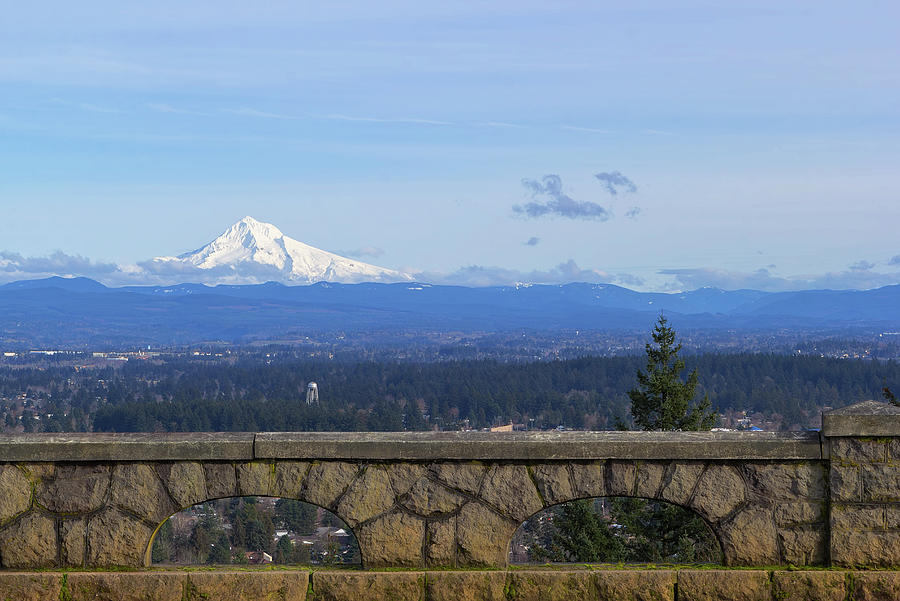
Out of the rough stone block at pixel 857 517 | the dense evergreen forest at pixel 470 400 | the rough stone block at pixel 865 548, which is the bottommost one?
the dense evergreen forest at pixel 470 400

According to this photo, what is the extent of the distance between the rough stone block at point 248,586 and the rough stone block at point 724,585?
2118 millimetres

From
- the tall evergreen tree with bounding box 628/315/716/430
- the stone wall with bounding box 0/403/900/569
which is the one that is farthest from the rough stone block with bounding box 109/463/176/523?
the tall evergreen tree with bounding box 628/315/716/430

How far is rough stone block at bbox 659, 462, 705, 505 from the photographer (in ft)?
22.5

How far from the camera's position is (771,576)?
6816 mm

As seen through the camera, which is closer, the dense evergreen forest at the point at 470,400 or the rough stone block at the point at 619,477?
the rough stone block at the point at 619,477

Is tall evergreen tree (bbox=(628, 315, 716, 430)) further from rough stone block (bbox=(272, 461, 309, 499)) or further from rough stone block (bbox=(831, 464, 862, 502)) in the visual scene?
rough stone block (bbox=(272, 461, 309, 499))

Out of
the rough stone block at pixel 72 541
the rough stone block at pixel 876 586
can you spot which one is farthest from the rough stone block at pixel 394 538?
the rough stone block at pixel 876 586

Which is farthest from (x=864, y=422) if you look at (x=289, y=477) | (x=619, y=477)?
(x=289, y=477)

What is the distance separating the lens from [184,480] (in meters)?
6.91

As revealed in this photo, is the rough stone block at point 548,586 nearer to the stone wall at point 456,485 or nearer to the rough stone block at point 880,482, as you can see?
the stone wall at point 456,485

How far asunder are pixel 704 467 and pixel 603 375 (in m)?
187

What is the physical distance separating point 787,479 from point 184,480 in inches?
156

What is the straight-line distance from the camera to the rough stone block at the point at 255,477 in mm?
6879

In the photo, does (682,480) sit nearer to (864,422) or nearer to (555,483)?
(555,483)
